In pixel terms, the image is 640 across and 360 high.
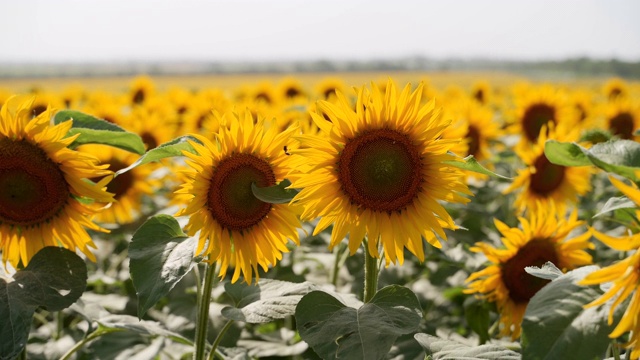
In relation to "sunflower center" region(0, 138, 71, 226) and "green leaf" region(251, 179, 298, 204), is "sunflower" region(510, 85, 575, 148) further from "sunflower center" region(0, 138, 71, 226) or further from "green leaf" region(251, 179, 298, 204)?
"sunflower center" region(0, 138, 71, 226)

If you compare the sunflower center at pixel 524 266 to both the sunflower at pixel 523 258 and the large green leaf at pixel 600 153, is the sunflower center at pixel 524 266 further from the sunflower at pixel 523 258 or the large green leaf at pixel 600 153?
the large green leaf at pixel 600 153

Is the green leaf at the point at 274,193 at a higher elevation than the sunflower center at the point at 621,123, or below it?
higher

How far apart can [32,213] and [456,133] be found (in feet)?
9.55

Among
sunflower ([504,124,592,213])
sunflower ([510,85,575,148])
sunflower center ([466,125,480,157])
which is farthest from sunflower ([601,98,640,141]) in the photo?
sunflower ([504,124,592,213])

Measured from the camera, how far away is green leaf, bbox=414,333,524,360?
189 cm

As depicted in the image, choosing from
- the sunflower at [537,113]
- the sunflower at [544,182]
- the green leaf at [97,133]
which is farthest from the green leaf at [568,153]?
the sunflower at [537,113]

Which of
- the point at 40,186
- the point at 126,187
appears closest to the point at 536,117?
the point at 126,187

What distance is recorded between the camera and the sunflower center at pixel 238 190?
7.39 feet

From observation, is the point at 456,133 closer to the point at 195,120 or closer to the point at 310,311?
the point at 310,311

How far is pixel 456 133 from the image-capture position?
4.48m

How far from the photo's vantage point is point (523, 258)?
9.66ft

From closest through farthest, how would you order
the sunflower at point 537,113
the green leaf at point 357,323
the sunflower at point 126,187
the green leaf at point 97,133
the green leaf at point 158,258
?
the green leaf at point 357,323 → the green leaf at point 158,258 → the green leaf at point 97,133 → the sunflower at point 126,187 → the sunflower at point 537,113

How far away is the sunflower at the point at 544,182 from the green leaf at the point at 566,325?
2.93 m

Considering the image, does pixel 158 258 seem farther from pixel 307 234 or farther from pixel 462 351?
pixel 462 351
